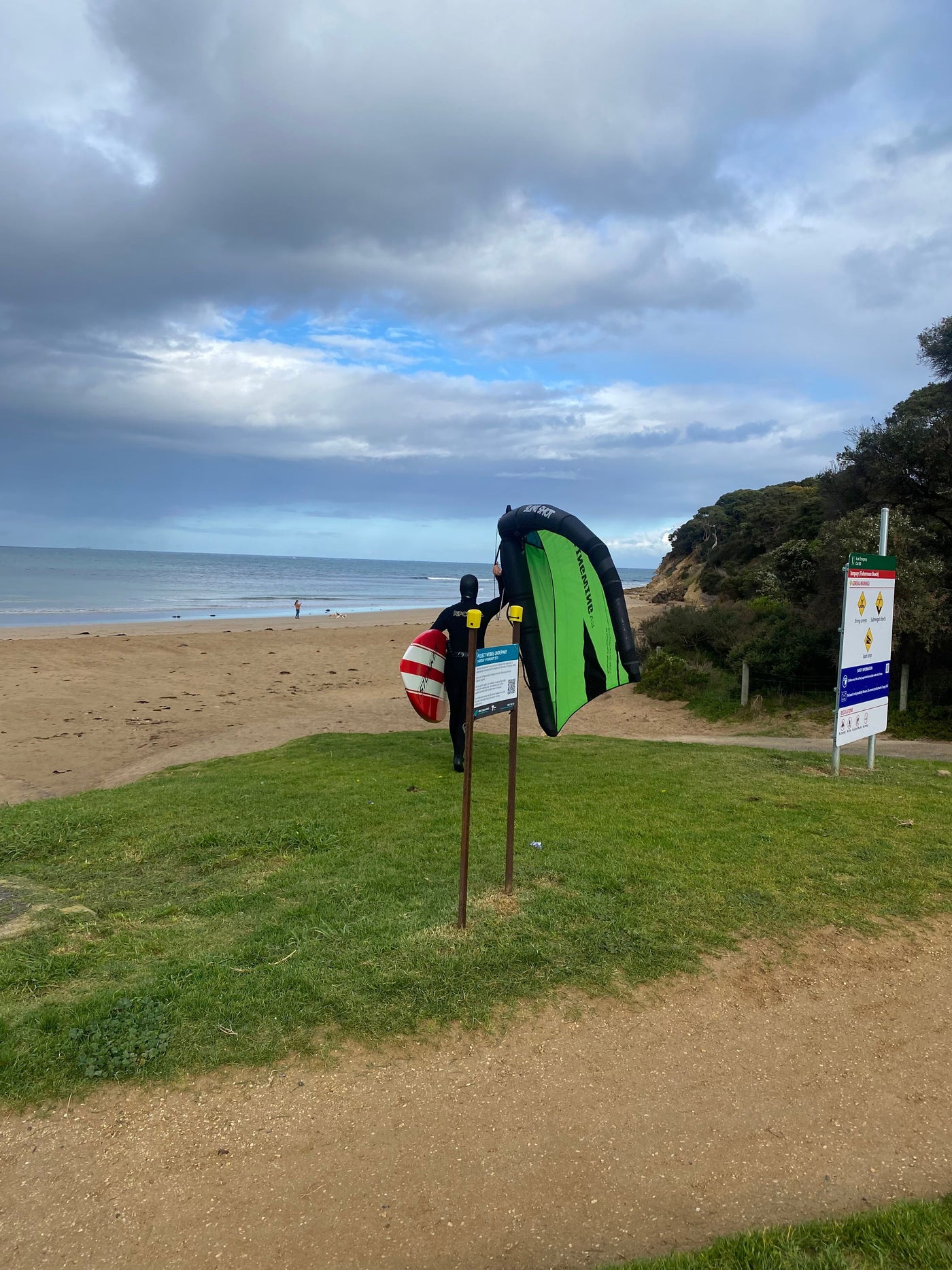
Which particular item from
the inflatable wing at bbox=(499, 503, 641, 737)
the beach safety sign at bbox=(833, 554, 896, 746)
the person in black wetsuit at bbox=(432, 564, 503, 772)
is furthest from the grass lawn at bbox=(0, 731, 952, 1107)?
the inflatable wing at bbox=(499, 503, 641, 737)

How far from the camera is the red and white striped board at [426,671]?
9570 millimetres

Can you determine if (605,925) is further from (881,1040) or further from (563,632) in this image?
(563,632)

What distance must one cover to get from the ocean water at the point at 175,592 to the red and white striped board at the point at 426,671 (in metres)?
30.6

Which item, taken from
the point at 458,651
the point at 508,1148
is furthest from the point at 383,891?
the point at 458,651

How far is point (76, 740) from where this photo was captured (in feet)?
47.4

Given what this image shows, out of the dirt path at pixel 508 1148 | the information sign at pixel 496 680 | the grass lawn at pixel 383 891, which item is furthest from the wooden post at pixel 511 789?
the dirt path at pixel 508 1148

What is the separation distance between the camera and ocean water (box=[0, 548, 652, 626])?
42.2 m

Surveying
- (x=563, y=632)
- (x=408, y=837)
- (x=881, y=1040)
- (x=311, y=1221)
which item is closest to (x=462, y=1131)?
(x=311, y=1221)

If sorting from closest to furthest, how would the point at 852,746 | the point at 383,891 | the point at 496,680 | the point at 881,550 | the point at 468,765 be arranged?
1. the point at 468,765
2. the point at 496,680
3. the point at 383,891
4. the point at 881,550
5. the point at 852,746

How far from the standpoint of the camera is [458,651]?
9453 mm

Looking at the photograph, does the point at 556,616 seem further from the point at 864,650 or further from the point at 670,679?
the point at 670,679

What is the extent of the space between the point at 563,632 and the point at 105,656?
68.6ft

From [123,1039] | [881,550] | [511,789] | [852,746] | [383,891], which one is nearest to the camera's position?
[123,1039]

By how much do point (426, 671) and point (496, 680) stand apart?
4288 mm
